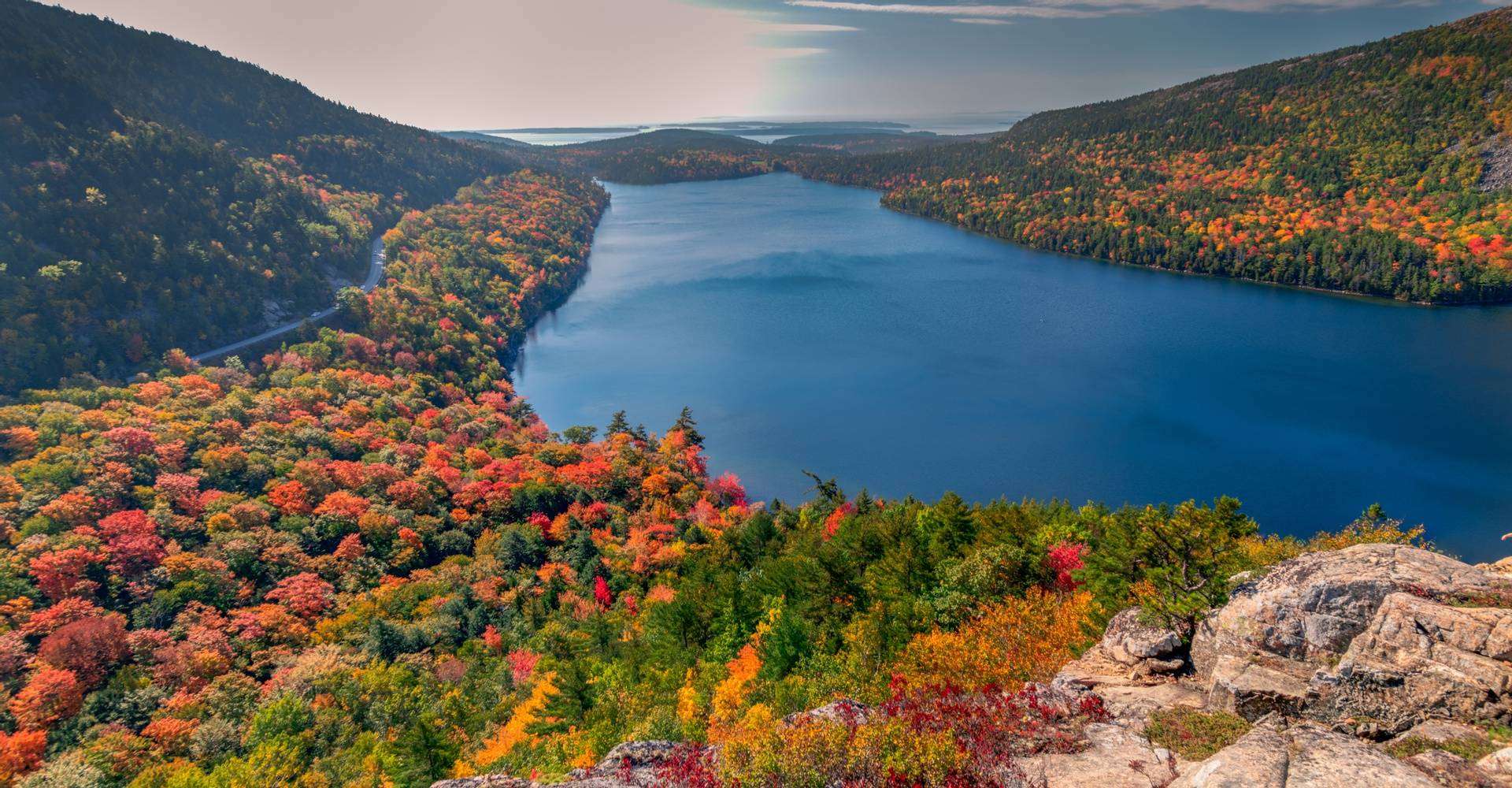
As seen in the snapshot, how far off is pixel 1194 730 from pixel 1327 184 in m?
185

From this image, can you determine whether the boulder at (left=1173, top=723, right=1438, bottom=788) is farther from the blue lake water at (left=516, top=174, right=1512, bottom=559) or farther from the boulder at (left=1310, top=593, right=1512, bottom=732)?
the blue lake water at (left=516, top=174, right=1512, bottom=559)

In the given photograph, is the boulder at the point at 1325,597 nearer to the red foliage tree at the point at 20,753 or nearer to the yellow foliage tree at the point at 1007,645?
the yellow foliage tree at the point at 1007,645

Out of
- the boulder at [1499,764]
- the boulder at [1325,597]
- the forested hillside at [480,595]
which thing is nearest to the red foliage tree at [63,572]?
the forested hillside at [480,595]

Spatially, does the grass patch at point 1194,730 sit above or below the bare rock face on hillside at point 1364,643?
below

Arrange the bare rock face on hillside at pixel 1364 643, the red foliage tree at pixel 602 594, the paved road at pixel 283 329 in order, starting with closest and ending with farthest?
the bare rock face on hillside at pixel 1364 643, the red foliage tree at pixel 602 594, the paved road at pixel 283 329

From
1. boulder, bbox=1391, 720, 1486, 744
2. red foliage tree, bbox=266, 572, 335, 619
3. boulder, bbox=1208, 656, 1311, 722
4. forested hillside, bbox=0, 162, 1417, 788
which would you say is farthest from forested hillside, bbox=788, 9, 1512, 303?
red foliage tree, bbox=266, 572, 335, 619

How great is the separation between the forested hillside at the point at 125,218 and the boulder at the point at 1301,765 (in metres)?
99.9

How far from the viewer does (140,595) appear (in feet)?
140

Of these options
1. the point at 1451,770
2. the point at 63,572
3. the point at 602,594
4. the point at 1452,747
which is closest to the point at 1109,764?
the point at 1451,770

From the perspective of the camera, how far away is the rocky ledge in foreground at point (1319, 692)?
1027cm

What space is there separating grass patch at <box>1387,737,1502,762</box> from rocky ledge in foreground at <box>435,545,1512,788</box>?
0.08 feet

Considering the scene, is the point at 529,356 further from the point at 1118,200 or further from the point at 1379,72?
the point at 1379,72

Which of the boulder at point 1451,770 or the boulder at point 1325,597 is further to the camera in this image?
the boulder at point 1325,597

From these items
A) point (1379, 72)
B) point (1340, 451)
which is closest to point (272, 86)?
point (1340, 451)
